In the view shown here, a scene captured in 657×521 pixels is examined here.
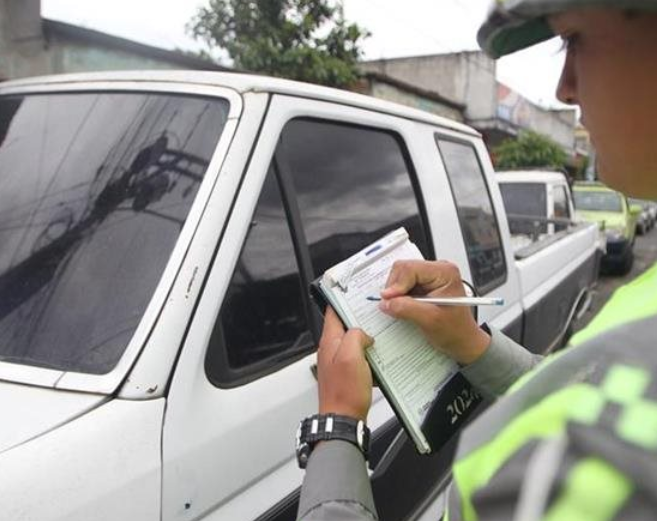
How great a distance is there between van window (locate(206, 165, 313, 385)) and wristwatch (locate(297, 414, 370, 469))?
1.42 ft

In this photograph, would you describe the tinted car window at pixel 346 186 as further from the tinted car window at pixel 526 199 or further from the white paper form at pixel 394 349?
the tinted car window at pixel 526 199

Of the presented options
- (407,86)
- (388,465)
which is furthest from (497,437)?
(407,86)

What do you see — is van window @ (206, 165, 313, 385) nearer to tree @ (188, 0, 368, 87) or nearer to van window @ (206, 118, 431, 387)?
van window @ (206, 118, 431, 387)

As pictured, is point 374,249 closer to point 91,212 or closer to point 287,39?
point 91,212

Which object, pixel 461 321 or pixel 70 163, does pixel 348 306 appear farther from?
pixel 70 163

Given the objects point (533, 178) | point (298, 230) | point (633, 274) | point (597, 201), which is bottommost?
point (633, 274)

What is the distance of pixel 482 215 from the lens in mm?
3324

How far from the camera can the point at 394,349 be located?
1.37 meters

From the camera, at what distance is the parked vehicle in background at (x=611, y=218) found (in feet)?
39.0

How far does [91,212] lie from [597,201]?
14262 mm

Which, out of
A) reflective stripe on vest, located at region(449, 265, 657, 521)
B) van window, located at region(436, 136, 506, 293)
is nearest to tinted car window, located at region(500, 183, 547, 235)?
van window, located at region(436, 136, 506, 293)

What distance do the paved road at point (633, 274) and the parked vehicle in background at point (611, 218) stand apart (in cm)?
23

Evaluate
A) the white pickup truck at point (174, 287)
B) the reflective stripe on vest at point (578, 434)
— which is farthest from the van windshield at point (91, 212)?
the reflective stripe on vest at point (578, 434)

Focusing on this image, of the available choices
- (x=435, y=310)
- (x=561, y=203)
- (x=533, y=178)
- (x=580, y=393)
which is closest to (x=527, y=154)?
(x=533, y=178)
